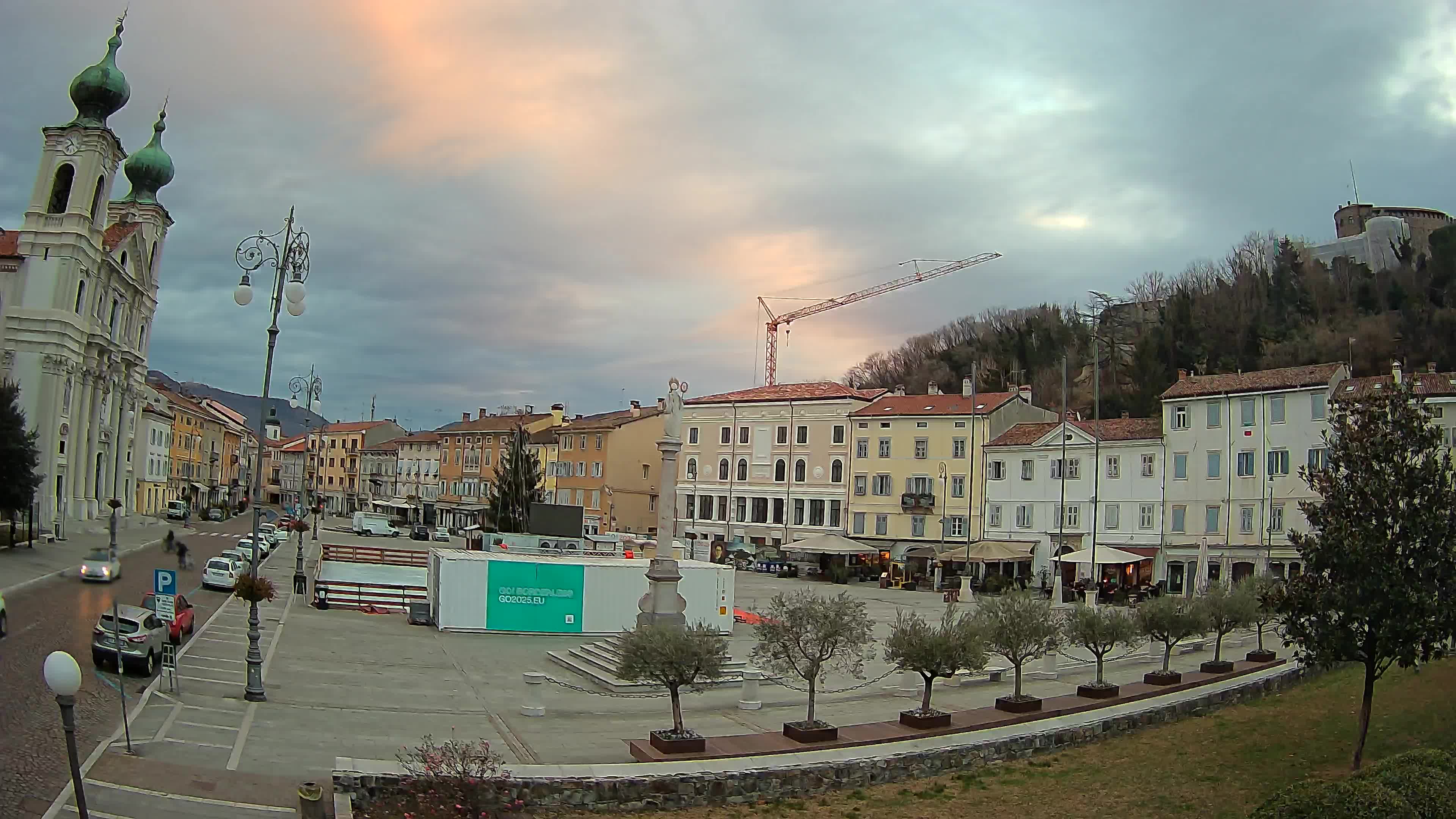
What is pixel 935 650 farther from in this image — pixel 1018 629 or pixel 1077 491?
pixel 1077 491

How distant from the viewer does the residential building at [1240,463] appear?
158ft

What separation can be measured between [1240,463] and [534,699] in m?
42.9

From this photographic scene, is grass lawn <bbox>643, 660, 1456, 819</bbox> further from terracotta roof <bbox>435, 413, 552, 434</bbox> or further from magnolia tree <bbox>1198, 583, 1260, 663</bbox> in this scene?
terracotta roof <bbox>435, 413, 552, 434</bbox>

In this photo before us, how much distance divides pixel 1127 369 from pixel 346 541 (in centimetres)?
6614

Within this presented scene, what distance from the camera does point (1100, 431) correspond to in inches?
2235

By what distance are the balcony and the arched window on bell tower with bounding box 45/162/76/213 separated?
2174 inches

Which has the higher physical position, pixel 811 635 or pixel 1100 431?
pixel 1100 431

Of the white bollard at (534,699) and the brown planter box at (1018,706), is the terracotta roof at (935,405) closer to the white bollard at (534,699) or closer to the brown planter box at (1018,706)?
the brown planter box at (1018,706)

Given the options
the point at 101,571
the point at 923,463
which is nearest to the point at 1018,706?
the point at 101,571

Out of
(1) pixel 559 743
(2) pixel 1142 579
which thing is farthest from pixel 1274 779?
(2) pixel 1142 579

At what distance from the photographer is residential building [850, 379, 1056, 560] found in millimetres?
61625

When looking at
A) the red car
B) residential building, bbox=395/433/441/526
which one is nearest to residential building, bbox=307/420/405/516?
residential building, bbox=395/433/441/526

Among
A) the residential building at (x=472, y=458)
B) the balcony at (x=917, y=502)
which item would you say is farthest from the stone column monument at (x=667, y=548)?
the residential building at (x=472, y=458)

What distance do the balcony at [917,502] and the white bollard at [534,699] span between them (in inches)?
1795
